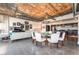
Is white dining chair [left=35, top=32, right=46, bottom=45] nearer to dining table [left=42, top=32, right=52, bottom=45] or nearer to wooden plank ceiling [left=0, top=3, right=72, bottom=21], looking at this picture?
dining table [left=42, top=32, right=52, bottom=45]

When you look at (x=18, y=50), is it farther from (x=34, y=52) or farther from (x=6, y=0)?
(x=6, y=0)

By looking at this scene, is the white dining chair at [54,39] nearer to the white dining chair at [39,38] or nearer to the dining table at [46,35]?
the dining table at [46,35]

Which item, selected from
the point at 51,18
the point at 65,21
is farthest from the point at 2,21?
the point at 65,21

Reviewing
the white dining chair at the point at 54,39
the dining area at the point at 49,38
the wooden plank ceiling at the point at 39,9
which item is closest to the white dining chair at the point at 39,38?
the dining area at the point at 49,38

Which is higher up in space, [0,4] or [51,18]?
[0,4]

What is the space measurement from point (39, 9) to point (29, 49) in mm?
1339

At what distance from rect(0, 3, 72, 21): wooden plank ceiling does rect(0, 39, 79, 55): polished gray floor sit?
91 cm

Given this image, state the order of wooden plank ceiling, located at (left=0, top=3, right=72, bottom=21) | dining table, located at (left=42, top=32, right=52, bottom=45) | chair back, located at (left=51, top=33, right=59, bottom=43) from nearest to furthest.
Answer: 1. wooden plank ceiling, located at (left=0, top=3, right=72, bottom=21)
2. dining table, located at (left=42, top=32, right=52, bottom=45)
3. chair back, located at (left=51, top=33, right=59, bottom=43)

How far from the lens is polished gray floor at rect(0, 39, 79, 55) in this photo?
3.66 m

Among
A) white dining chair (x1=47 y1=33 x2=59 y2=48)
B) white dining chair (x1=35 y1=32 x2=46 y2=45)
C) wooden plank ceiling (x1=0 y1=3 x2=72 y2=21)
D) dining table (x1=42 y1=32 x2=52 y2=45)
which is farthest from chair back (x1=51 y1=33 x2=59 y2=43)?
wooden plank ceiling (x1=0 y1=3 x2=72 y2=21)

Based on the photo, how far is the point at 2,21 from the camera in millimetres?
3658

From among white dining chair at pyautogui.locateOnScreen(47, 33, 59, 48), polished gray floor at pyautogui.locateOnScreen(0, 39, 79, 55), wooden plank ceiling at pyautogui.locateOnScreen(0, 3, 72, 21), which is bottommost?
polished gray floor at pyautogui.locateOnScreen(0, 39, 79, 55)

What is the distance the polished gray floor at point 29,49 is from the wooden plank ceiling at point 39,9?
0.91 m

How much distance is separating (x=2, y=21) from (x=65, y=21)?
79.4 inches
